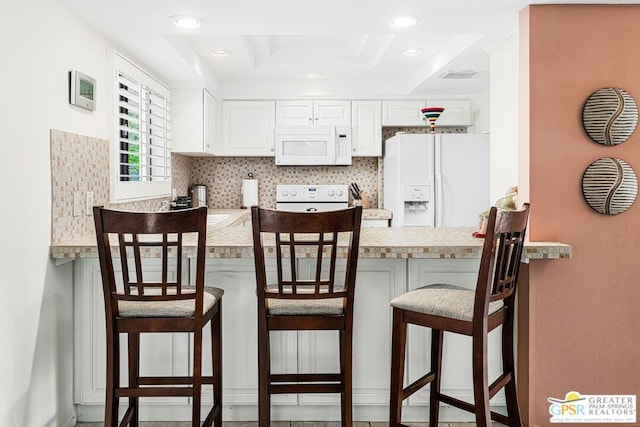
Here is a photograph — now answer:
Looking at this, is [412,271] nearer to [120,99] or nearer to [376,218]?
[120,99]

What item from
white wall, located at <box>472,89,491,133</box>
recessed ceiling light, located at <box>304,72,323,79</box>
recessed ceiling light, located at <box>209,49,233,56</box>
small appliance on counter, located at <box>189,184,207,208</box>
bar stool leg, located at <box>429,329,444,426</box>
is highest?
recessed ceiling light, located at <box>304,72,323,79</box>

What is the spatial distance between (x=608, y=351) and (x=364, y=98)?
11.0 ft

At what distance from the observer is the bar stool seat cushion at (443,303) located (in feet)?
6.16

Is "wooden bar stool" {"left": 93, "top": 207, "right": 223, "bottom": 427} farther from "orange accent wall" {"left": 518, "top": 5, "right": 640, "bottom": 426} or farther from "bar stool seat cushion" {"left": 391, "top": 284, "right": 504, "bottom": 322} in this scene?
"orange accent wall" {"left": 518, "top": 5, "right": 640, "bottom": 426}

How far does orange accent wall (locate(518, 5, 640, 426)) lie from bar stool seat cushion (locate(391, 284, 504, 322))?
580 mm

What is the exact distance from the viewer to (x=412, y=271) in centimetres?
248

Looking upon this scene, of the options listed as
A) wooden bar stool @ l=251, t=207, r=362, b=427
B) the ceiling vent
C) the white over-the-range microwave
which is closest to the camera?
wooden bar stool @ l=251, t=207, r=362, b=427

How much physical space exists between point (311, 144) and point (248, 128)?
2.12 feet

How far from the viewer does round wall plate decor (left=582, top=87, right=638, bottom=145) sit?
2.40 metres

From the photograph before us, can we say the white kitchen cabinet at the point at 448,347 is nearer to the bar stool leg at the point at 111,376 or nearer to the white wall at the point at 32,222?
the bar stool leg at the point at 111,376

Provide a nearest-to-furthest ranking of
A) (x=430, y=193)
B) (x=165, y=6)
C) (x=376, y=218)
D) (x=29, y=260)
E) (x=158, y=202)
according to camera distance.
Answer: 1. (x=29, y=260)
2. (x=165, y=6)
3. (x=158, y=202)
4. (x=430, y=193)
5. (x=376, y=218)

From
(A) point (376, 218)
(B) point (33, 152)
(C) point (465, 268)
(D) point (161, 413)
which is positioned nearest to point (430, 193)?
(A) point (376, 218)

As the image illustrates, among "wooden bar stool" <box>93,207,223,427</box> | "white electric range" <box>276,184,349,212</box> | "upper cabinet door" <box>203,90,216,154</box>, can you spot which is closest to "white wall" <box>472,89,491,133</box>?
"white electric range" <box>276,184,349,212</box>

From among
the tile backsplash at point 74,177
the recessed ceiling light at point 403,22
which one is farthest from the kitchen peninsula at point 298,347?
the recessed ceiling light at point 403,22
